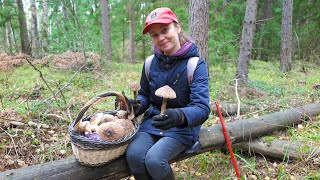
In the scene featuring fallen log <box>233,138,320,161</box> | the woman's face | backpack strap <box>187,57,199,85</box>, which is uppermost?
the woman's face

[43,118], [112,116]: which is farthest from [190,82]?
[43,118]

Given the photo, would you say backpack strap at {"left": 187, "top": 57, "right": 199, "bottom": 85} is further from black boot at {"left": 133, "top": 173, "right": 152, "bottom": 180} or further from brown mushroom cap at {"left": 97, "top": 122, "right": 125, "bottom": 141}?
black boot at {"left": 133, "top": 173, "right": 152, "bottom": 180}

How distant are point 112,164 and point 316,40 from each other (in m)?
13.4

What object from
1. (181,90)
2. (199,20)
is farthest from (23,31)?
(181,90)

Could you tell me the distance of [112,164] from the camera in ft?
8.62

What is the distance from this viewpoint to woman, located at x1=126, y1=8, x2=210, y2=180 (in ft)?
7.89

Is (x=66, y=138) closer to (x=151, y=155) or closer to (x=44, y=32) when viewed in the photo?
(x=151, y=155)

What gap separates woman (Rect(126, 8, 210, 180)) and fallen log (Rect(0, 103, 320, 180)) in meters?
0.26

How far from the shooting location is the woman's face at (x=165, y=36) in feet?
8.73

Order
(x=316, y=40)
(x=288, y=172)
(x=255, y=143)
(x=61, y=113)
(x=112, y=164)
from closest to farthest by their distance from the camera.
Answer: (x=112, y=164), (x=288, y=172), (x=255, y=143), (x=61, y=113), (x=316, y=40)

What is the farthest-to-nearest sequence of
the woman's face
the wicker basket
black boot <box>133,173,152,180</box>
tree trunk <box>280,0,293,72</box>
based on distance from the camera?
1. tree trunk <box>280,0,293,72</box>
2. the woman's face
3. black boot <box>133,173,152,180</box>
4. the wicker basket

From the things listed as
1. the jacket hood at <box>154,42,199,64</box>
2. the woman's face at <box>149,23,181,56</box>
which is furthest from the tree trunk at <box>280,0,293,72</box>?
the woman's face at <box>149,23,181,56</box>

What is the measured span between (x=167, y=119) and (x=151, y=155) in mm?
390

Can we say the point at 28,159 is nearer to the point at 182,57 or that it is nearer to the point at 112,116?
the point at 112,116
